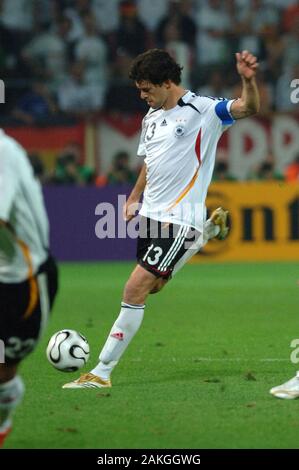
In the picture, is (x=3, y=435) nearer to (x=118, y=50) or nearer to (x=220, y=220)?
(x=220, y=220)

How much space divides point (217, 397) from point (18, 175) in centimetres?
280

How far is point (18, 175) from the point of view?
5.27m

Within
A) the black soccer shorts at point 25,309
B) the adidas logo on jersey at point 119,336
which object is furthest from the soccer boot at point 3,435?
the adidas logo on jersey at point 119,336

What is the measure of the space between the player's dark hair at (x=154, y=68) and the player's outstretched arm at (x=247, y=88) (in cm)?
53

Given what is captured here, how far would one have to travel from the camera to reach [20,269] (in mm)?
5531

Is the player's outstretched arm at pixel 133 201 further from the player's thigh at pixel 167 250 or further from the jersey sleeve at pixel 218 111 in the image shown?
the jersey sleeve at pixel 218 111

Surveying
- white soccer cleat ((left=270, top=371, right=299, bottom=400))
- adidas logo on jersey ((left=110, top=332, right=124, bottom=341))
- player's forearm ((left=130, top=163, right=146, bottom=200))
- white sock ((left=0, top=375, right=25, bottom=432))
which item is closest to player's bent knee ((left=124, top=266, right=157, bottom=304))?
adidas logo on jersey ((left=110, top=332, right=124, bottom=341))

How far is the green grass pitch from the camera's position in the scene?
6.32 m

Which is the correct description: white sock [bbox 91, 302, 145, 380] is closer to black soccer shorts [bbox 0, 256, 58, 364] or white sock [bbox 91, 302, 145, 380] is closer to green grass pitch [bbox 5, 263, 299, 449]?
green grass pitch [bbox 5, 263, 299, 449]

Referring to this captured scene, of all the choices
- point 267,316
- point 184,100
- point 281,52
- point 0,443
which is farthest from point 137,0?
point 0,443

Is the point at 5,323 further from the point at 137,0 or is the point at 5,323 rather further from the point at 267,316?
the point at 137,0

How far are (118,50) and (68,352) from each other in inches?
520

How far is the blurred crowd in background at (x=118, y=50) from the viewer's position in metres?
19.8

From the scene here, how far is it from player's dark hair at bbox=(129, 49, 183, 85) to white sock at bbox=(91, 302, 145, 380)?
64.2 inches
